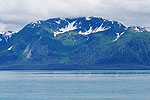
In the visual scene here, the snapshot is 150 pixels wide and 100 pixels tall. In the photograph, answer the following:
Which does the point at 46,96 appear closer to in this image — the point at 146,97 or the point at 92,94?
the point at 92,94

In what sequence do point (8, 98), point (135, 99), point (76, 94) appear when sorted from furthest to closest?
point (76, 94) < point (8, 98) < point (135, 99)

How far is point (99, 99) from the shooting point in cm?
14562

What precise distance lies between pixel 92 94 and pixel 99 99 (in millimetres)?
16589

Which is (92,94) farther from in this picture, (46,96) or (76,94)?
(46,96)

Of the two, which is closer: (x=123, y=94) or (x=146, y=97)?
(x=146, y=97)

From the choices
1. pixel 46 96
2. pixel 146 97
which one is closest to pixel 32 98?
pixel 46 96

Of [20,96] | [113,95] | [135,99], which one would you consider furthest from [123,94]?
[20,96]

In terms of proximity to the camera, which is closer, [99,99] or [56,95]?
[99,99]

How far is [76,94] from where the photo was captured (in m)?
164

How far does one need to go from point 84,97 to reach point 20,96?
84.2 feet

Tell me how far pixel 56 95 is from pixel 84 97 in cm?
1417

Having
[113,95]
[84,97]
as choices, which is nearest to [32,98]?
[84,97]

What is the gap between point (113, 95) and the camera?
514 ft

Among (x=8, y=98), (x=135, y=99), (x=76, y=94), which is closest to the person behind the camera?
(x=135, y=99)
